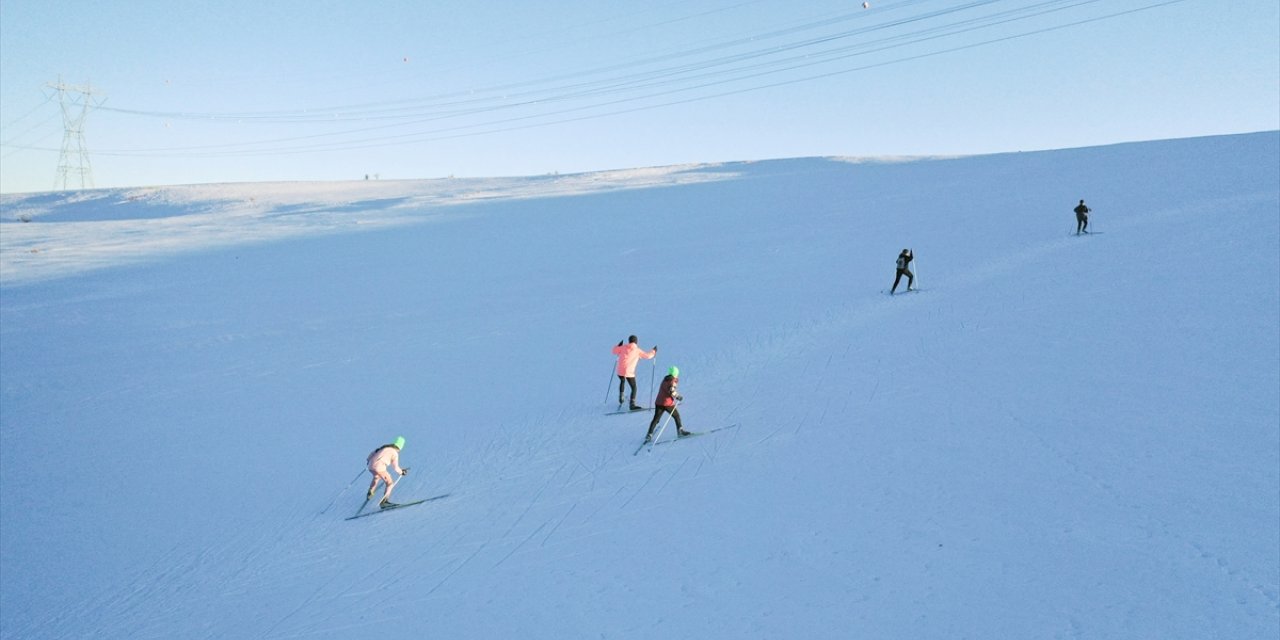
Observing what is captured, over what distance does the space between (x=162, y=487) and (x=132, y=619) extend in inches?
189

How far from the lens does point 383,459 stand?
9.32 m

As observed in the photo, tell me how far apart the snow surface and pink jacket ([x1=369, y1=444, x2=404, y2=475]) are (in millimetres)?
873

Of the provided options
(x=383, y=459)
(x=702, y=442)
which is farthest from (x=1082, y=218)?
(x=383, y=459)

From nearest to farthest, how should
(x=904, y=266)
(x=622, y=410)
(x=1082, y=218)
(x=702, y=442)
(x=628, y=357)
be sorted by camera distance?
(x=702, y=442) → (x=628, y=357) → (x=622, y=410) → (x=904, y=266) → (x=1082, y=218)

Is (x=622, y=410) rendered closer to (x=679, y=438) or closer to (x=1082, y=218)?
(x=679, y=438)

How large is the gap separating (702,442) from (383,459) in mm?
4841

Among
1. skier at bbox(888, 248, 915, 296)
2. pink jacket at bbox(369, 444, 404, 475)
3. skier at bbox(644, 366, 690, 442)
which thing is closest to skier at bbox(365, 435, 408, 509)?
pink jacket at bbox(369, 444, 404, 475)

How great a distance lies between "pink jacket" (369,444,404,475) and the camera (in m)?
9.27

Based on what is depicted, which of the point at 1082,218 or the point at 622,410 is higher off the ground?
the point at 1082,218

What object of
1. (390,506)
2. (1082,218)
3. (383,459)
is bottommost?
(390,506)

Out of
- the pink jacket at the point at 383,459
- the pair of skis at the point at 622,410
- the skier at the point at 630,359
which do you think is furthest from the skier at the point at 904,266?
the pink jacket at the point at 383,459

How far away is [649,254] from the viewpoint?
94.6 feet

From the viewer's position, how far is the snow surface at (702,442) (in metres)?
6.01

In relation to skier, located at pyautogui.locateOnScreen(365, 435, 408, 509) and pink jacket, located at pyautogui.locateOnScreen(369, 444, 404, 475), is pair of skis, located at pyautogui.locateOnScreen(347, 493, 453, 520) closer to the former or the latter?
skier, located at pyautogui.locateOnScreen(365, 435, 408, 509)
